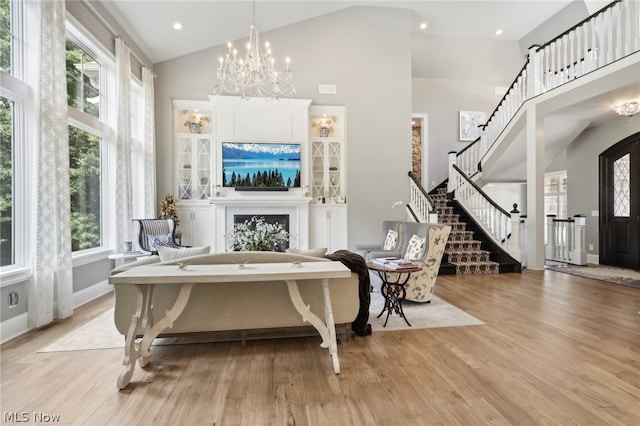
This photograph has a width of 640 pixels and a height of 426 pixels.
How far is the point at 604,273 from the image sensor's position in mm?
5793

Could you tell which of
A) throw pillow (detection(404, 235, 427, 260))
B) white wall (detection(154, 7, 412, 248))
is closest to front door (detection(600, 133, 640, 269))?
white wall (detection(154, 7, 412, 248))

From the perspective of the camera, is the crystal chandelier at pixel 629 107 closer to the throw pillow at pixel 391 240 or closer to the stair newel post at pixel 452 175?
the stair newel post at pixel 452 175

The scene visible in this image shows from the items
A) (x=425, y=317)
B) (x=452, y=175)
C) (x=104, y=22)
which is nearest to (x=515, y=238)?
(x=452, y=175)

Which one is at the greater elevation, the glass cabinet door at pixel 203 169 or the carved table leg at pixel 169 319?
the glass cabinet door at pixel 203 169

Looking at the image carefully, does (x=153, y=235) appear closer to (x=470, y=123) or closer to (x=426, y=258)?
A: (x=426, y=258)

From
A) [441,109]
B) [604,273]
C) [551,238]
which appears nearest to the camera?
[604,273]

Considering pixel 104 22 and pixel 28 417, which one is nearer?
pixel 28 417

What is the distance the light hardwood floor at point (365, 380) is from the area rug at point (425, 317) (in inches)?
7.2

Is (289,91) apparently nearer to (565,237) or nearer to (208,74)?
(208,74)

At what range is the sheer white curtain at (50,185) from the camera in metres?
3.16

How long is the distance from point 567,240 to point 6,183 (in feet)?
30.0

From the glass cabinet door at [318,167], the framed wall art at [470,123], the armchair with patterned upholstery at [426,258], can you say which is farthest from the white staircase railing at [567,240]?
the glass cabinet door at [318,167]

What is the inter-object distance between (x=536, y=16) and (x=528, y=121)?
3.52 m

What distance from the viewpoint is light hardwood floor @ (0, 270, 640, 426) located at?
1834mm
